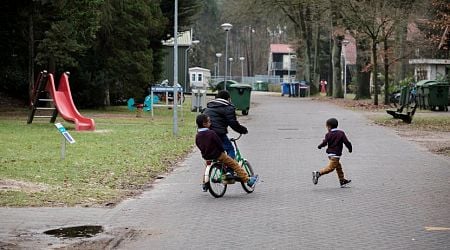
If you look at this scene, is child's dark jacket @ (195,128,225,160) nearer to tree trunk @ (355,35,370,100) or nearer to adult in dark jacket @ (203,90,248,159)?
adult in dark jacket @ (203,90,248,159)

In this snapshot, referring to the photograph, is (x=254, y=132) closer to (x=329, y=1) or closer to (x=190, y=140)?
(x=190, y=140)

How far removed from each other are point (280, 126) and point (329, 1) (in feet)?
71.6

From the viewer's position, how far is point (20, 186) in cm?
1217

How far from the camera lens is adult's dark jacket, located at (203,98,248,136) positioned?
469 inches

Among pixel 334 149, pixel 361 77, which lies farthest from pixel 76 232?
pixel 361 77

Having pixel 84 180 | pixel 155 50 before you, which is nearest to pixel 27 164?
pixel 84 180

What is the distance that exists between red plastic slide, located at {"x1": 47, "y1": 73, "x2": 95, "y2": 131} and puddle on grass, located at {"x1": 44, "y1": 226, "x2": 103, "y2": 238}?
15.7m

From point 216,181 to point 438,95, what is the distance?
31.4 metres

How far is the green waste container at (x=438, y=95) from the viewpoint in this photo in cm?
4016

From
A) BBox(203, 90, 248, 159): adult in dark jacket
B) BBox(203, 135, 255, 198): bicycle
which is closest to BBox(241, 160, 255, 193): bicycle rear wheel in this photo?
BBox(203, 135, 255, 198): bicycle

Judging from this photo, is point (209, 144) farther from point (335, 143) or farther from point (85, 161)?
point (85, 161)

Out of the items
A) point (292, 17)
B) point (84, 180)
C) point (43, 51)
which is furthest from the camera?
point (292, 17)

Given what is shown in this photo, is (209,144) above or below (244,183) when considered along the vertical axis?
above

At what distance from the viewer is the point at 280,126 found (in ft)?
95.5
